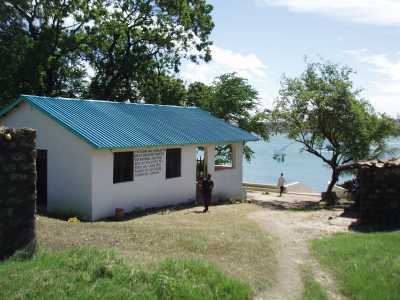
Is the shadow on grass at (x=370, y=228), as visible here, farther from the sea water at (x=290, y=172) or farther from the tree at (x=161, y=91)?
the sea water at (x=290, y=172)

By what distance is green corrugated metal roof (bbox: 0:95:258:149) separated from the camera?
1671 cm

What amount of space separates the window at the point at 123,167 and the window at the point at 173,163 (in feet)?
7.74

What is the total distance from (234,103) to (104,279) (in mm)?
26020

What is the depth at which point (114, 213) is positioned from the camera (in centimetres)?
1727

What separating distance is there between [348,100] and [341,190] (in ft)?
34.4

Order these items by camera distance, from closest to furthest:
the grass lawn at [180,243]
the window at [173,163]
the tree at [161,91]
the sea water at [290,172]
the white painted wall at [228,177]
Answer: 1. the grass lawn at [180,243]
2. the window at [173,163]
3. the white painted wall at [228,177]
4. the tree at [161,91]
5. the sea water at [290,172]

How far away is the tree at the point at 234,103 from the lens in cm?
3312

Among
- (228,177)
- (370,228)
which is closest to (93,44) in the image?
(228,177)

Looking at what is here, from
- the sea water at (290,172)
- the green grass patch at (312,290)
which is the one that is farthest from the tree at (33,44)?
the sea water at (290,172)

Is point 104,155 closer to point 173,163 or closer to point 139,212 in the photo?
point 139,212

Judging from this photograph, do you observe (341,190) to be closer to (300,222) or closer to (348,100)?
(348,100)

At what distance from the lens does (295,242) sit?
13.7 metres

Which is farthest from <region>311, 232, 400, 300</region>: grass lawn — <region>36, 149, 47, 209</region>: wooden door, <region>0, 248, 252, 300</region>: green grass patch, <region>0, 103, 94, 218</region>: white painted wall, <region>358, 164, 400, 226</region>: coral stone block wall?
<region>36, 149, 47, 209</region>: wooden door

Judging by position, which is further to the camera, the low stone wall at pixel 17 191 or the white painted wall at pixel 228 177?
the white painted wall at pixel 228 177
